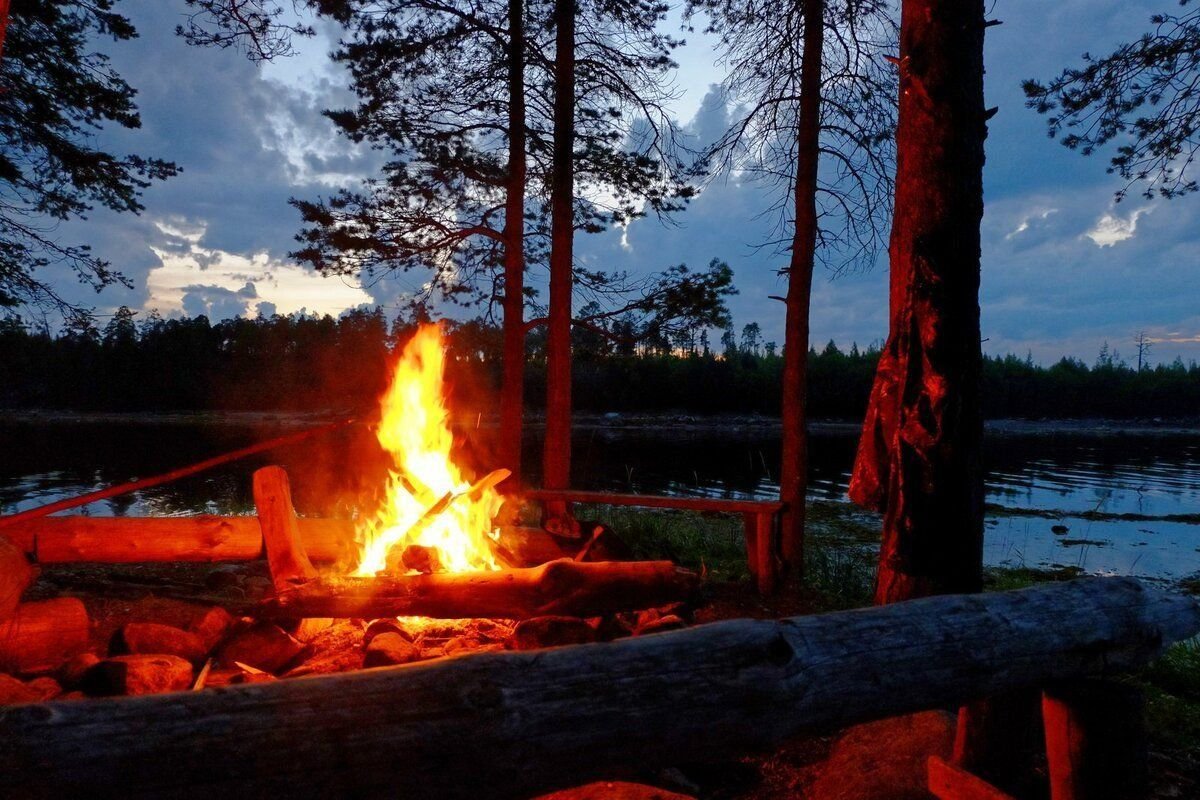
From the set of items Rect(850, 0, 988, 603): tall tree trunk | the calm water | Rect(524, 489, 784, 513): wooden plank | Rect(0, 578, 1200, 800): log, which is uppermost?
Rect(850, 0, 988, 603): tall tree trunk

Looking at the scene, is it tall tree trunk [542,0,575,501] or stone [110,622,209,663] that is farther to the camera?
tall tree trunk [542,0,575,501]

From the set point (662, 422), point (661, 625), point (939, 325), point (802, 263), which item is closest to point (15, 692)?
point (661, 625)

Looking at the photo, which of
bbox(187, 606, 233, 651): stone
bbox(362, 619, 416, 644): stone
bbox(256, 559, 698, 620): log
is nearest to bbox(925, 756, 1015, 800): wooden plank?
bbox(256, 559, 698, 620): log

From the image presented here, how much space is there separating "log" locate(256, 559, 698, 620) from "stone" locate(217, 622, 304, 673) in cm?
26

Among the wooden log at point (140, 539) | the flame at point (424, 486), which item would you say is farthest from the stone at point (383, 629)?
the wooden log at point (140, 539)

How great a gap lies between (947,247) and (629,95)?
729 centimetres

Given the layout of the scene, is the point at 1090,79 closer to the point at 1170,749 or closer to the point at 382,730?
the point at 1170,749

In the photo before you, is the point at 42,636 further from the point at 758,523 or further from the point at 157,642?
the point at 758,523

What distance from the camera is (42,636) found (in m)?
4.22

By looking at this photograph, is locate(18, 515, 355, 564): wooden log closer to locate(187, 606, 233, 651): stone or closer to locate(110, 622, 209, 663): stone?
locate(187, 606, 233, 651): stone

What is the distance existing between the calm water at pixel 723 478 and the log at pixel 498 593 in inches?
79.8

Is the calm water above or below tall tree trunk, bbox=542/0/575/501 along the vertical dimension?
below

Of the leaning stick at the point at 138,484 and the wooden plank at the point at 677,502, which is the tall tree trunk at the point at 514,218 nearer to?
the wooden plank at the point at 677,502

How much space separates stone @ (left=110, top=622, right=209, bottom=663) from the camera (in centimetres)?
411
